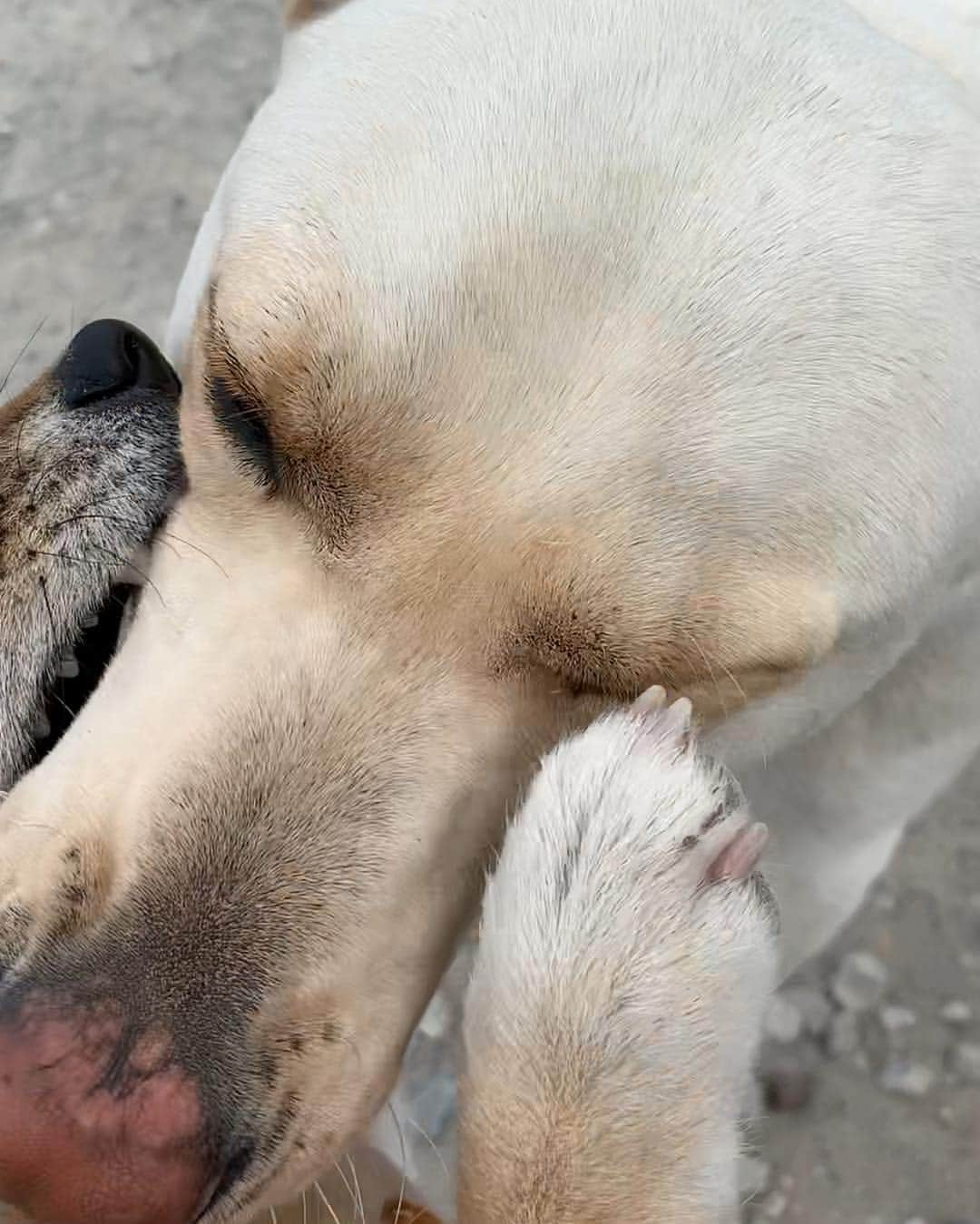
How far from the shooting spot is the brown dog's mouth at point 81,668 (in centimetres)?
173

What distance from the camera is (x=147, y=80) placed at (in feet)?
12.4

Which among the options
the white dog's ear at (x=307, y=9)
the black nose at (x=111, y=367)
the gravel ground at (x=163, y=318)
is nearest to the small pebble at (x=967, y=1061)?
the gravel ground at (x=163, y=318)

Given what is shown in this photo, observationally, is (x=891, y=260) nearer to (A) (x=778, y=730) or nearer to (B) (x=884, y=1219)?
(A) (x=778, y=730)

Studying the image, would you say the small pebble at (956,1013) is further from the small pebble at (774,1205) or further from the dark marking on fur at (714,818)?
the dark marking on fur at (714,818)

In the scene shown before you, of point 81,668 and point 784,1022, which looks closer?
point 81,668

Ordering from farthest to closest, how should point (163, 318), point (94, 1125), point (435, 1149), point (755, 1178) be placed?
point (163, 318)
point (755, 1178)
point (435, 1149)
point (94, 1125)

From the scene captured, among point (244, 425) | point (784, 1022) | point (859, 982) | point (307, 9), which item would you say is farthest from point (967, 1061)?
point (307, 9)

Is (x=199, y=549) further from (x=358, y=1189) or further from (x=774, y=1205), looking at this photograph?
(x=774, y=1205)

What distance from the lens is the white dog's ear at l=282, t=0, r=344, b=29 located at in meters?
1.79

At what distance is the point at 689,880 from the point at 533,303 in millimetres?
657

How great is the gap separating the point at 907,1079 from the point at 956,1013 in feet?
0.63

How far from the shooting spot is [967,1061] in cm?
279

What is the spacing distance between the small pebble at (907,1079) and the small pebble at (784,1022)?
0.68 feet

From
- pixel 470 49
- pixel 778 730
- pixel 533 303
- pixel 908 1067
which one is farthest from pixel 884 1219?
pixel 470 49
